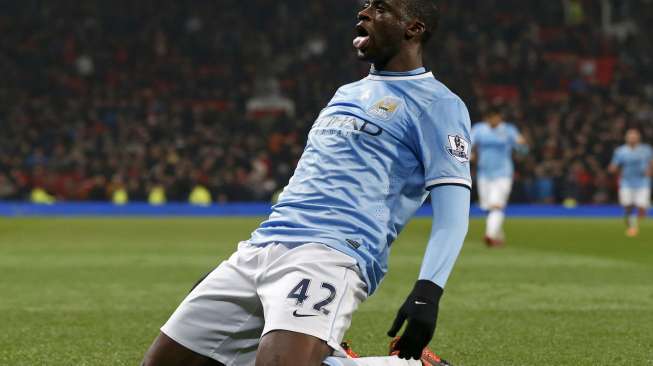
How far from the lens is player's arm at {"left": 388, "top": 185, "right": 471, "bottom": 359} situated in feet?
9.97

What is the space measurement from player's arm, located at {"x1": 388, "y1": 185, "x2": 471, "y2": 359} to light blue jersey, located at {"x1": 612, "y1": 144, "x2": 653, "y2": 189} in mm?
16698

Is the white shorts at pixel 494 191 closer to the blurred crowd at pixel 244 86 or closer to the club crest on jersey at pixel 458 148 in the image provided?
the blurred crowd at pixel 244 86

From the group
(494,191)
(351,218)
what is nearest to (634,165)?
(494,191)

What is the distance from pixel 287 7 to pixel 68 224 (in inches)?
561

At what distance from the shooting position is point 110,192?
78.9 ft

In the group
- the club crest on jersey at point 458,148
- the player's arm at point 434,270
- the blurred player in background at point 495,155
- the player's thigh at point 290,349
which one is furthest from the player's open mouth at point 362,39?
the blurred player in background at point 495,155

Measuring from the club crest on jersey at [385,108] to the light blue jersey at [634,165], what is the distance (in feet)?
54.4

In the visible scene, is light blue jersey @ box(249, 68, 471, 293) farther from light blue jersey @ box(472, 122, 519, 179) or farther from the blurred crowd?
the blurred crowd

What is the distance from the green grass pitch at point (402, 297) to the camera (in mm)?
5832

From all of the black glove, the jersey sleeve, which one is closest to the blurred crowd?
the jersey sleeve

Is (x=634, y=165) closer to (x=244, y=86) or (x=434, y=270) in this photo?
(x=244, y=86)

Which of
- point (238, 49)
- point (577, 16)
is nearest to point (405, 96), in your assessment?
point (238, 49)

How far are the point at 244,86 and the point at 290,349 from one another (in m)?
25.9

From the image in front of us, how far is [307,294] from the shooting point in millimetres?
3154
